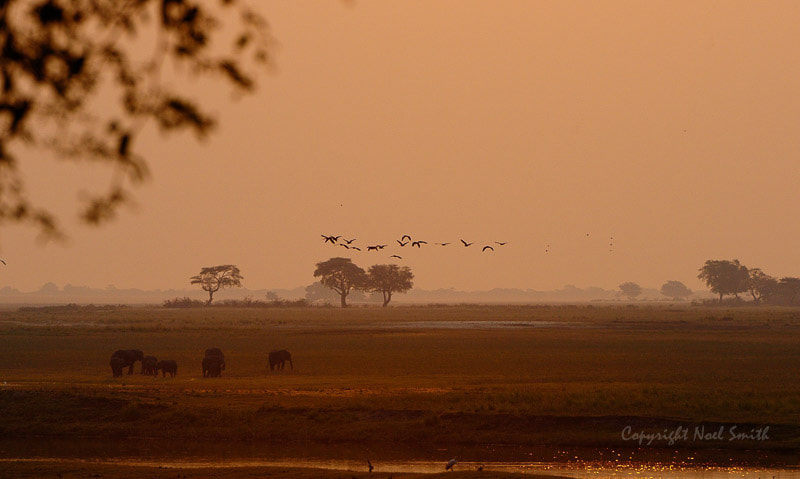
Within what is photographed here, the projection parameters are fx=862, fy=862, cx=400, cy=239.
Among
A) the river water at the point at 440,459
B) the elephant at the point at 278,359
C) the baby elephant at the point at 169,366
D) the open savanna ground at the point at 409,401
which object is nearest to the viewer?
the river water at the point at 440,459

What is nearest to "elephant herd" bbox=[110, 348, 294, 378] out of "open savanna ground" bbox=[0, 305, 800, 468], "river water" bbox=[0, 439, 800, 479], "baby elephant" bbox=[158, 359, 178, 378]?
"baby elephant" bbox=[158, 359, 178, 378]

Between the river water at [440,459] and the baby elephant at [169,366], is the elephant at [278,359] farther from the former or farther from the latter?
the river water at [440,459]

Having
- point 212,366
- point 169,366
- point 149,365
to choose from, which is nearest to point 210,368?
point 212,366

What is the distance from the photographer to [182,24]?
8977mm

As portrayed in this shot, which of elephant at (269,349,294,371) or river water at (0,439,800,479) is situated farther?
elephant at (269,349,294,371)

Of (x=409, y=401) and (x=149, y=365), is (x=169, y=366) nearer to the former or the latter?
(x=149, y=365)

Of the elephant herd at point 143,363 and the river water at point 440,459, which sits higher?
the elephant herd at point 143,363

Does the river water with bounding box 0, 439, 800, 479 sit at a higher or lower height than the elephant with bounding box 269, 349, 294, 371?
lower

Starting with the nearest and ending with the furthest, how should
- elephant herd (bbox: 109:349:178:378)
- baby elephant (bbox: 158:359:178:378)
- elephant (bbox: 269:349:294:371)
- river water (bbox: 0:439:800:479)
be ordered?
river water (bbox: 0:439:800:479), baby elephant (bbox: 158:359:178:378), elephant herd (bbox: 109:349:178:378), elephant (bbox: 269:349:294:371)

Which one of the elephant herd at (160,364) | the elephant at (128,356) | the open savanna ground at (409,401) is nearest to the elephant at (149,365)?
the elephant herd at (160,364)

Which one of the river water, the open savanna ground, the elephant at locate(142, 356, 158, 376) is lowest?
the river water

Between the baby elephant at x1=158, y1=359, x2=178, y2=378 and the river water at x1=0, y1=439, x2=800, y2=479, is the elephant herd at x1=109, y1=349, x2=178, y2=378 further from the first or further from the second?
the river water at x1=0, y1=439, x2=800, y2=479

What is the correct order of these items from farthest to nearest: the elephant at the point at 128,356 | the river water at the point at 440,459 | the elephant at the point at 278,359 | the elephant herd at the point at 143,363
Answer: the elephant at the point at 278,359
the elephant at the point at 128,356
the elephant herd at the point at 143,363
the river water at the point at 440,459

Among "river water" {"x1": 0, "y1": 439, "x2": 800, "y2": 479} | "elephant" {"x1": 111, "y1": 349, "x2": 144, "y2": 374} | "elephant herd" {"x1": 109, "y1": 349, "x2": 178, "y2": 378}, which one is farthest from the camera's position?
"elephant" {"x1": 111, "y1": 349, "x2": 144, "y2": 374}
